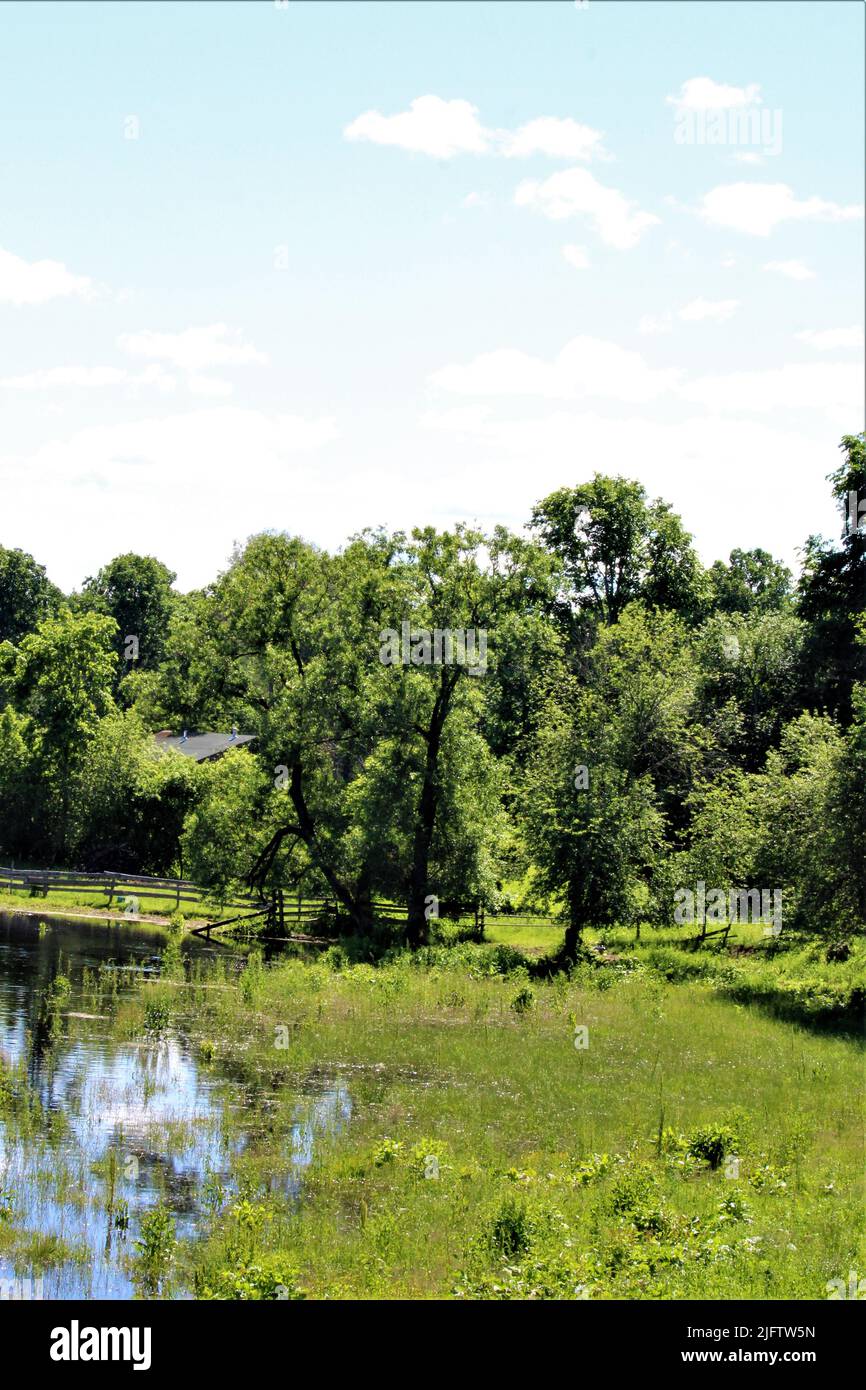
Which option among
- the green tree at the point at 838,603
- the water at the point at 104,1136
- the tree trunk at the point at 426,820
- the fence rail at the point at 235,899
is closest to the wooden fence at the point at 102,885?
the fence rail at the point at 235,899

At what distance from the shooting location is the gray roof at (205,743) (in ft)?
248

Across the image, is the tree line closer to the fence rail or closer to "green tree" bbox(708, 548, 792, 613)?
the fence rail

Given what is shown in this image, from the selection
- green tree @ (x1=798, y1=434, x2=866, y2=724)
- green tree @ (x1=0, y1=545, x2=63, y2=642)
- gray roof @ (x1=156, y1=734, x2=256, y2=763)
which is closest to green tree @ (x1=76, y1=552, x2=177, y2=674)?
green tree @ (x1=0, y1=545, x2=63, y2=642)

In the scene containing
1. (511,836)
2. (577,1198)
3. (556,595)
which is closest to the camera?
(577,1198)

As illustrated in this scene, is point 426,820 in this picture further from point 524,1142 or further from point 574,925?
point 524,1142

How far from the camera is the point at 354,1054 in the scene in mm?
25859

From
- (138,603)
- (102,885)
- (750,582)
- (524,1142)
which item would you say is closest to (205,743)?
(102,885)

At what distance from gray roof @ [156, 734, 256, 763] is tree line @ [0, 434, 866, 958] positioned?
1443cm

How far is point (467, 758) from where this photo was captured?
4228 cm

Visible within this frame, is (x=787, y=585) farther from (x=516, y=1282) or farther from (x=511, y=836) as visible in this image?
(x=516, y=1282)

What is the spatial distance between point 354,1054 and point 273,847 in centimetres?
1927

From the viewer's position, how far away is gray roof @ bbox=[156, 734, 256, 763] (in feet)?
248

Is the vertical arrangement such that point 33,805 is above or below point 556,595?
below
